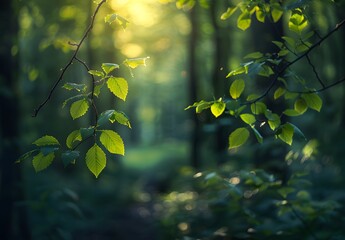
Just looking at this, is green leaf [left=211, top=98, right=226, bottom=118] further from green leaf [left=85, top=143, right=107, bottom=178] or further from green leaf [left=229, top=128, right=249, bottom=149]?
green leaf [left=85, top=143, right=107, bottom=178]

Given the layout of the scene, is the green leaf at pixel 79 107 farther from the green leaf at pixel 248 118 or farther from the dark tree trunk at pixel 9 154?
the dark tree trunk at pixel 9 154

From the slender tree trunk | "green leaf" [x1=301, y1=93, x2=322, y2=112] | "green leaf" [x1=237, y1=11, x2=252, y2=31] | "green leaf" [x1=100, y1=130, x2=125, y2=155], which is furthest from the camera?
the slender tree trunk

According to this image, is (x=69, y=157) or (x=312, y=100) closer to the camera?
(x=69, y=157)

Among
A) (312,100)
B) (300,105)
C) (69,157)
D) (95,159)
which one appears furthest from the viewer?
(300,105)

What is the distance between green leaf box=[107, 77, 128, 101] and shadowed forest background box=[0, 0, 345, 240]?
0.46 feet

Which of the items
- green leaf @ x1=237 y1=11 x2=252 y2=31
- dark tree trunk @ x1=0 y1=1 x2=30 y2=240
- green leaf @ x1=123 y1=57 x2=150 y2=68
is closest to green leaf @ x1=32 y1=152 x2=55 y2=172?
green leaf @ x1=123 y1=57 x2=150 y2=68

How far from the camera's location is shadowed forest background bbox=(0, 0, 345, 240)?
13.1 ft

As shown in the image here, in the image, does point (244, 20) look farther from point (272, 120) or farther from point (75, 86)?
point (75, 86)

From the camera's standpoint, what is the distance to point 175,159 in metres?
25.6

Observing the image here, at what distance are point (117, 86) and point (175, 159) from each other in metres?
23.5

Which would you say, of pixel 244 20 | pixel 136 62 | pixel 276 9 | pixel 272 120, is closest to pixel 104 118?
pixel 136 62

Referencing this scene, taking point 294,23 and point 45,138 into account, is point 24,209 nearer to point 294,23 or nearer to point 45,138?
point 45,138

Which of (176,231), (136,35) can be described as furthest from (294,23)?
(136,35)

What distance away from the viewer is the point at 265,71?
8.22 feet
